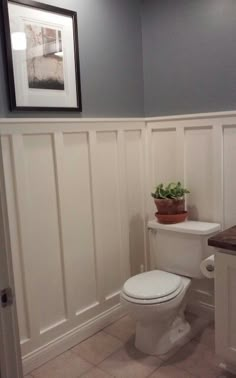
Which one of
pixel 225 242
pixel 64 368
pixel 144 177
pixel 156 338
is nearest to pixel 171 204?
pixel 144 177

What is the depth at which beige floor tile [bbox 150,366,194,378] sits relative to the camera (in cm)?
204

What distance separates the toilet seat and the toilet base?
245 millimetres

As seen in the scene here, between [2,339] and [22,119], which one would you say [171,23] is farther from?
[2,339]

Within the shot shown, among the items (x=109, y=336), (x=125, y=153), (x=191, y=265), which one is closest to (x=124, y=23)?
(x=125, y=153)

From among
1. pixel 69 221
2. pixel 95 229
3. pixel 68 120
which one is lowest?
pixel 95 229

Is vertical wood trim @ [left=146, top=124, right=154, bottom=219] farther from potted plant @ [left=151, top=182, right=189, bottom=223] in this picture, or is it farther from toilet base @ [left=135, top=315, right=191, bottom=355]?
toilet base @ [left=135, top=315, right=191, bottom=355]

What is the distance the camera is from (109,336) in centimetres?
246

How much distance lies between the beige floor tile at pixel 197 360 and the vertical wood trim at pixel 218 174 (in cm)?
82

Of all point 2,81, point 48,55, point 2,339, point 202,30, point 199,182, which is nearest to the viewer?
point 2,339

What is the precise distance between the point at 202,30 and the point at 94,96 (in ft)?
2.72

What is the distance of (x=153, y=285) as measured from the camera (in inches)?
87.1

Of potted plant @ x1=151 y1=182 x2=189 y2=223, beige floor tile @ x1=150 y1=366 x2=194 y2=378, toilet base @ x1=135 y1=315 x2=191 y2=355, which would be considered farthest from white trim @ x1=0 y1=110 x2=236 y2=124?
beige floor tile @ x1=150 y1=366 x2=194 y2=378

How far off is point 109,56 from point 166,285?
1564 mm

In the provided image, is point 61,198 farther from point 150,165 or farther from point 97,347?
point 97,347
